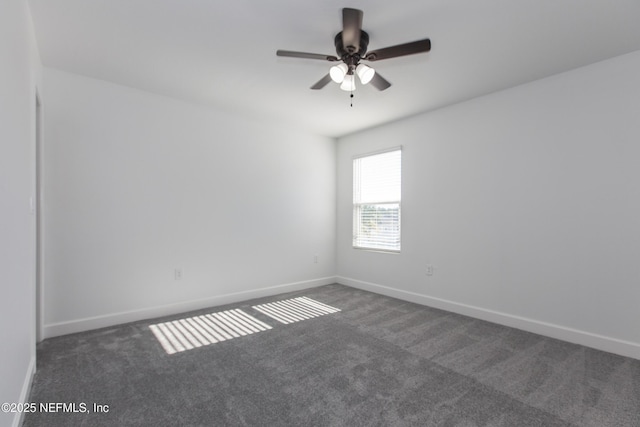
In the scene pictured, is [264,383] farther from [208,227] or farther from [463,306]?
[463,306]

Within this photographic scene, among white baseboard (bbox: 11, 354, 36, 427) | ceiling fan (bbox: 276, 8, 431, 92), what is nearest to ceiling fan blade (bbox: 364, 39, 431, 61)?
ceiling fan (bbox: 276, 8, 431, 92)

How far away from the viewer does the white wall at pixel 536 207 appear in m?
2.56

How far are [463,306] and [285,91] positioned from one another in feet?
10.6

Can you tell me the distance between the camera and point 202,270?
3.71 metres

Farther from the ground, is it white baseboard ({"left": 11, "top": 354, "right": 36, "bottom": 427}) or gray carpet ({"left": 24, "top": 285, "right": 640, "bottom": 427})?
white baseboard ({"left": 11, "top": 354, "right": 36, "bottom": 427})

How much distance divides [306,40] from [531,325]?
11.3 ft

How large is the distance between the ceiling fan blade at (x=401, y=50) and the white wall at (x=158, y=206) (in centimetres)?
246

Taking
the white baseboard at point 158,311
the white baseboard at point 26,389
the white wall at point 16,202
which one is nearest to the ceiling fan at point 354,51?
the white wall at point 16,202

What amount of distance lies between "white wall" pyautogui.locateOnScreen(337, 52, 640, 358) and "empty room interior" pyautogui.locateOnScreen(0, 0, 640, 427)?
19mm

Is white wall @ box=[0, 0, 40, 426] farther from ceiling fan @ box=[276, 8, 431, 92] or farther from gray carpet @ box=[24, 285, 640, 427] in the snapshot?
ceiling fan @ box=[276, 8, 431, 92]

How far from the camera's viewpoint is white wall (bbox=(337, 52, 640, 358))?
2.56 metres

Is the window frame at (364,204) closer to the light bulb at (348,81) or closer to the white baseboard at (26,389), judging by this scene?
the light bulb at (348,81)

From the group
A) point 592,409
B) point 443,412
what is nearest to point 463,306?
point 592,409

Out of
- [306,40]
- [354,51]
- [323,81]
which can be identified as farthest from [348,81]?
[306,40]
